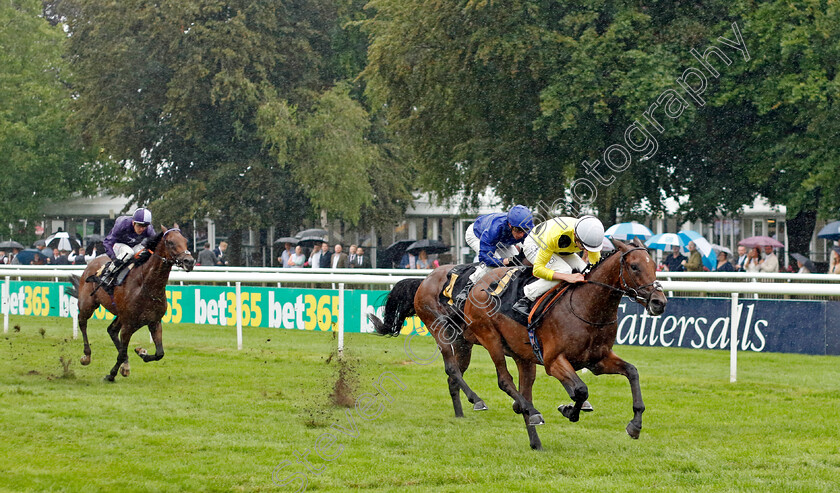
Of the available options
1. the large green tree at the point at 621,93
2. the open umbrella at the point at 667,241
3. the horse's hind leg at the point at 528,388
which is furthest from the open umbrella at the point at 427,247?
the horse's hind leg at the point at 528,388

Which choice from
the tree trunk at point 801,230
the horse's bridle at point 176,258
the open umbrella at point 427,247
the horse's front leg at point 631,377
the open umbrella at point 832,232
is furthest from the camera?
the tree trunk at point 801,230

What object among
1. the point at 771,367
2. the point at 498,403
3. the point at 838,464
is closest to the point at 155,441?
the point at 498,403

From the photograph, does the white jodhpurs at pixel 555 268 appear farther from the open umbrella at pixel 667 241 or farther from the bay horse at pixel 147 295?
the open umbrella at pixel 667 241

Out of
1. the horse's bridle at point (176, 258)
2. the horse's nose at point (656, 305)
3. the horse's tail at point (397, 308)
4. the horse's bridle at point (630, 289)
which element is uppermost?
the horse's bridle at point (176, 258)

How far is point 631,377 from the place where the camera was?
6199 millimetres

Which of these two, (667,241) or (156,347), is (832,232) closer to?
(667,241)

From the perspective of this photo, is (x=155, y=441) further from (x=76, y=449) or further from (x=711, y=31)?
(x=711, y=31)

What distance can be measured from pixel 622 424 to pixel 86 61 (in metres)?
27.7

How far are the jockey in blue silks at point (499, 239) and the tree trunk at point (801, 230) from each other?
15.3m

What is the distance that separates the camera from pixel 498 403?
838 cm

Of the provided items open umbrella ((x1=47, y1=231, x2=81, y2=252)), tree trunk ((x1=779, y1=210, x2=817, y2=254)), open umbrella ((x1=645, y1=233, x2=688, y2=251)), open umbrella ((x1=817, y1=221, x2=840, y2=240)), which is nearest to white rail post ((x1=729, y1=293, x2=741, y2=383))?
open umbrella ((x1=645, y1=233, x2=688, y2=251))

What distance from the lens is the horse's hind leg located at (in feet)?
20.9

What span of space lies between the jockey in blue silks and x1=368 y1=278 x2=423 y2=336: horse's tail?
1087 mm

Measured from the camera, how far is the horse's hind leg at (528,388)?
20.9 ft
